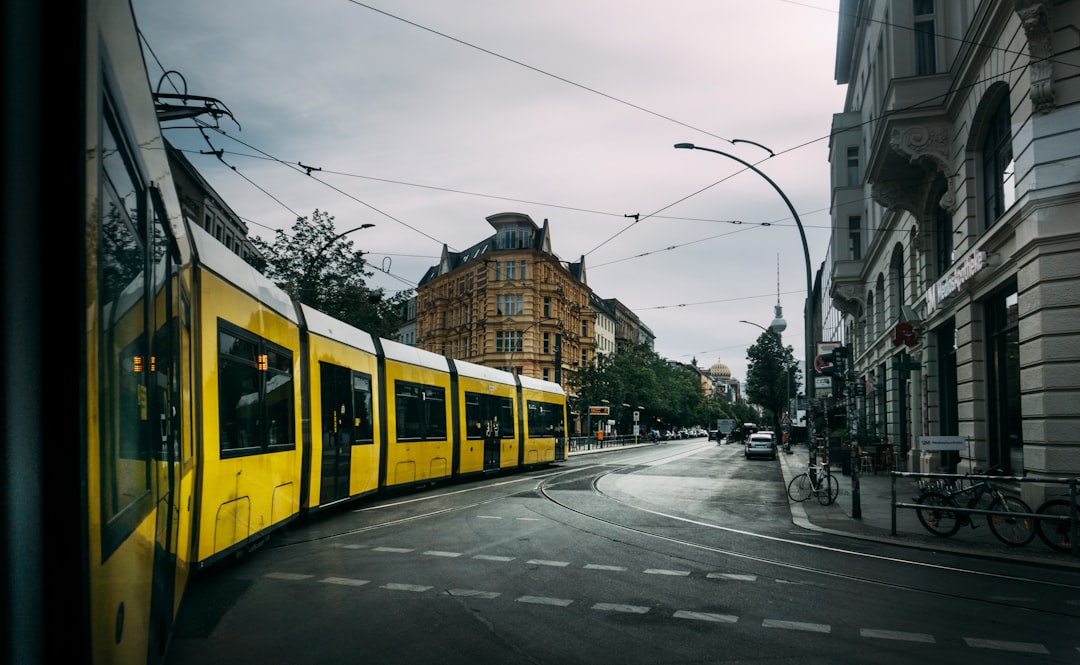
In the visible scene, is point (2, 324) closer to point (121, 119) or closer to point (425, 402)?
point (121, 119)

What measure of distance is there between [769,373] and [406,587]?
285 feet

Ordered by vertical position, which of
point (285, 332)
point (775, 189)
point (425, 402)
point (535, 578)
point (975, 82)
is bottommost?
point (535, 578)

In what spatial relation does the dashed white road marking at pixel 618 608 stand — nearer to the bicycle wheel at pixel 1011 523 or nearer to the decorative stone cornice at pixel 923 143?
the bicycle wheel at pixel 1011 523

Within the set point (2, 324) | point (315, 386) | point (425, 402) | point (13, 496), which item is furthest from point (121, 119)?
point (425, 402)

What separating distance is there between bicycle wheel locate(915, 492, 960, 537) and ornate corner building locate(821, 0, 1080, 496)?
2.50 metres

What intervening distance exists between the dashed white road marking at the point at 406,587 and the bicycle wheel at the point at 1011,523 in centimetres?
807

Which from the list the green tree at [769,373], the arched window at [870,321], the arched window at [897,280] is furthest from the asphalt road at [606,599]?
the green tree at [769,373]

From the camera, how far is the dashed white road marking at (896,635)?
255 inches

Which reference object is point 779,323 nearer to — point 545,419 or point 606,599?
point 545,419

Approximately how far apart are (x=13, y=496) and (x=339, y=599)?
233 inches

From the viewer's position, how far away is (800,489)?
62.2 ft

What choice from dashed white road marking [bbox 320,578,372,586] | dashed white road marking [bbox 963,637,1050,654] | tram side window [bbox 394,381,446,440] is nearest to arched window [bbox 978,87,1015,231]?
tram side window [bbox 394,381,446,440]

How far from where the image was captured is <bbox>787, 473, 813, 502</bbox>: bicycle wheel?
18.7m

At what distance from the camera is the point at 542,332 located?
71500 mm
